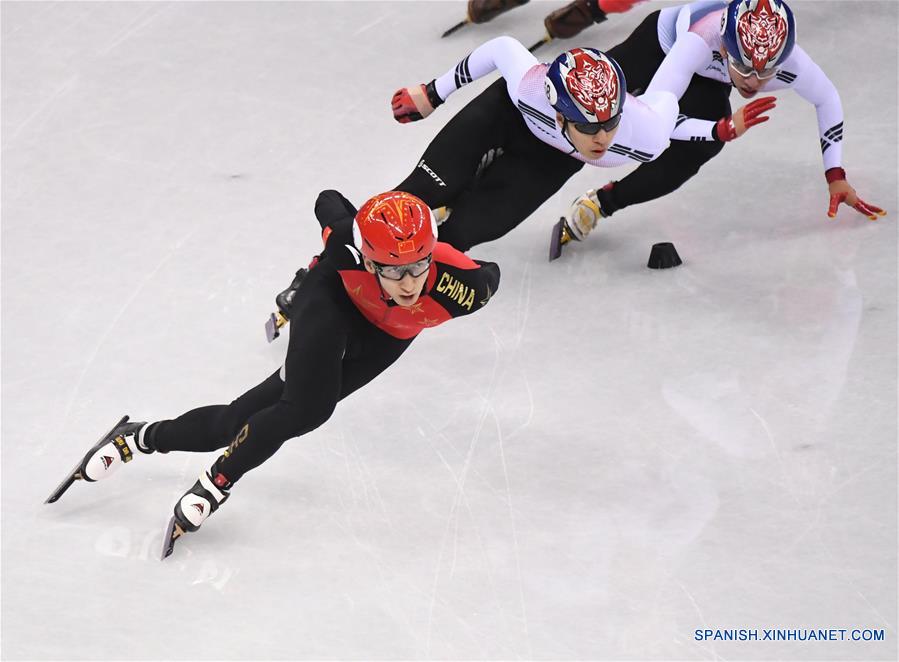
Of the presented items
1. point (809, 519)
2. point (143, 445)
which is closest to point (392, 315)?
point (143, 445)

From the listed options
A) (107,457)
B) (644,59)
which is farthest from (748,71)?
(107,457)

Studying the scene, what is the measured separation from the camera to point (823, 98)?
5.70m

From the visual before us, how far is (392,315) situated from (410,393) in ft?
2.97

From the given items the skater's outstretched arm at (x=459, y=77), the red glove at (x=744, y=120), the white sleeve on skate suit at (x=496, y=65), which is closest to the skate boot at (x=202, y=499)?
the skater's outstretched arm at (x=459, y=77)

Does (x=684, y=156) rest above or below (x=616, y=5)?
Answer: below

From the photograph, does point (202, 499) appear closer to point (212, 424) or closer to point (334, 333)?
point (212, 424)

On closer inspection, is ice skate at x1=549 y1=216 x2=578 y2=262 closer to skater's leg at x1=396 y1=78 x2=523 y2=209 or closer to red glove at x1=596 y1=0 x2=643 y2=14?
skater's leg at x1=396 y1=78 x2=523 y2=209

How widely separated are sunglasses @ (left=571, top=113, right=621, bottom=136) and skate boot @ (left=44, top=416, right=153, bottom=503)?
1.92 meters

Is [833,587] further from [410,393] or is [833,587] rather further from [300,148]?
[300,148]

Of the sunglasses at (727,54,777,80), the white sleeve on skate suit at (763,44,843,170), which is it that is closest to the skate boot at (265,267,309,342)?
the sunglasses at (727,54,777,80)

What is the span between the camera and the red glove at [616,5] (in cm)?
716

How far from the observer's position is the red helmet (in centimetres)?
395

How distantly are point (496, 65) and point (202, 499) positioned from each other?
219 centimetres

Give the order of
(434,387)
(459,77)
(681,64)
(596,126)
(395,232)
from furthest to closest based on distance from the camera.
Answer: (681,64), (459,77), (434,387), (596,126), (395,232)
